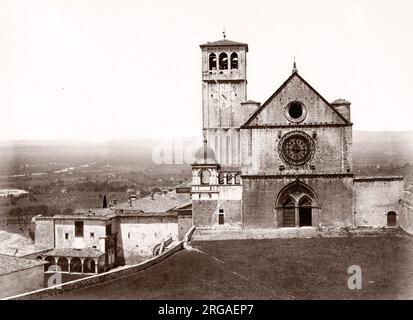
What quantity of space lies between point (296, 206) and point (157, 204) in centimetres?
2143

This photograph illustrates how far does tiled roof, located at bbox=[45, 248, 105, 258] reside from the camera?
38.6 meters

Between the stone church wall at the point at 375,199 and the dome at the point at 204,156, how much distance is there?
1018cm

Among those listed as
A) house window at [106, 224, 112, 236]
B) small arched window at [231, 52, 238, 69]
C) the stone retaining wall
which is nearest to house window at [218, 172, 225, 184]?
small arched window at [231, 52, 238, 69]

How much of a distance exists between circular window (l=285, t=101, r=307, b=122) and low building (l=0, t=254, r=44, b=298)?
18564mm

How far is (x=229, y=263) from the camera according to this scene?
78.0ft

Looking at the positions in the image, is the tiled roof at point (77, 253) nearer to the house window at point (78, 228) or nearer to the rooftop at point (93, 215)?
the house window at point (78, 228)

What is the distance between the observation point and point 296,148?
32938mm

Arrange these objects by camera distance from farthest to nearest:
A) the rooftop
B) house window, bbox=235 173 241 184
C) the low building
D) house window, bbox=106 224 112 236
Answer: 1. the rooftop
2. house window, bbox=106 224 112 236
3. house window, bbox=235 173 241 184
4. the low building

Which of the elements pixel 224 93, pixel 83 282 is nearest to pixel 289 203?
pixel 224 93

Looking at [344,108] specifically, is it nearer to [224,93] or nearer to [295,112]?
[295,112]

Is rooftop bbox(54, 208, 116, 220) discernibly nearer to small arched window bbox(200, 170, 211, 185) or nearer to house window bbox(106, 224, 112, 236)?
house window bbox(106, 224, 112, 236)

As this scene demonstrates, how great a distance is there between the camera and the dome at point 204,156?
35375mm

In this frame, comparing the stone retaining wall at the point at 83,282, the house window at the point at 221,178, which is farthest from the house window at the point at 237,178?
the stone retaining wall at the point at 83,282
